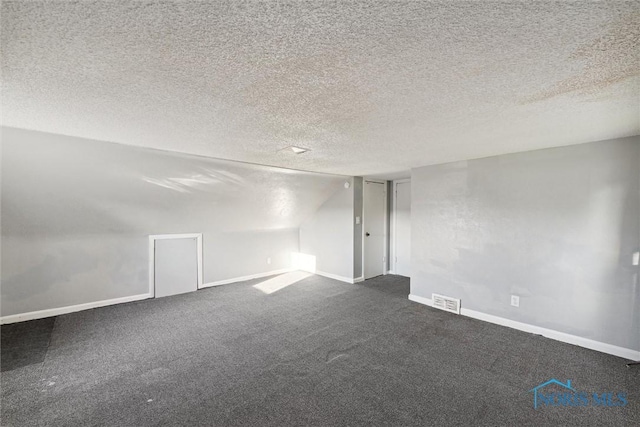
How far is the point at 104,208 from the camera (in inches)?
141

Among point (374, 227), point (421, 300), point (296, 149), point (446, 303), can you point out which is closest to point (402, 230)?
point (374, 227)

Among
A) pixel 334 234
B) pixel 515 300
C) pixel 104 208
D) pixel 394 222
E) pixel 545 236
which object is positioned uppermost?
pixel 104 208

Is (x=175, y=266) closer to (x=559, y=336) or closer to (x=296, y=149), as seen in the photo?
(x=296, y=149)

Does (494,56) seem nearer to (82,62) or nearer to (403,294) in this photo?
(82,62)

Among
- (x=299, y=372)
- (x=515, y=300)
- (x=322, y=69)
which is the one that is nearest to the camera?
(x=322, y=69)

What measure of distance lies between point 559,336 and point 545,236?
3.54ft

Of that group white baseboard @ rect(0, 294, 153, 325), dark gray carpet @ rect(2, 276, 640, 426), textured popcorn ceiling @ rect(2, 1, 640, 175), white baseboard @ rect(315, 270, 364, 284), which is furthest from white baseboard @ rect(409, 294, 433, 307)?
white baseboard @ rect(0, 294, 153, 325)

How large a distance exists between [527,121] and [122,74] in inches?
107

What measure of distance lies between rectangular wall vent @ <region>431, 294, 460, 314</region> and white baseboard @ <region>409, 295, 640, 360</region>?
0.08 meters

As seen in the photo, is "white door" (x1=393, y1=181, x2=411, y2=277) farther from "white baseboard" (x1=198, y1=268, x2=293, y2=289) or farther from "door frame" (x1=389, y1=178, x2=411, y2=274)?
"white baseboard" (x1=198, y1=268, x2=293, y2=289)

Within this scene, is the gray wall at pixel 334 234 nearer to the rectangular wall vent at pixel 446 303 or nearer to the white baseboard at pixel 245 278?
the white baseboard at pixel 245 278

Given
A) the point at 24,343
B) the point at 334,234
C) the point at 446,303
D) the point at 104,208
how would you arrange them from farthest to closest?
the point at 334,234 < the point at 446,303 < the point at 104,208 < the point at 24,343

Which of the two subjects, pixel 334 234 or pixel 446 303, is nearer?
pixel 446 303

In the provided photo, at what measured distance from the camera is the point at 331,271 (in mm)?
5605
